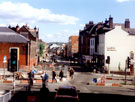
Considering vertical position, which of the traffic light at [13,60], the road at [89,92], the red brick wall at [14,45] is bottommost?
the road at [89,92]

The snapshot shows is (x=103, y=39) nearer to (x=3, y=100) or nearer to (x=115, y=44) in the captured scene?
(x=115, y=44)

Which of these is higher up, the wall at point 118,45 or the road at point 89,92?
the wall at point 118,45

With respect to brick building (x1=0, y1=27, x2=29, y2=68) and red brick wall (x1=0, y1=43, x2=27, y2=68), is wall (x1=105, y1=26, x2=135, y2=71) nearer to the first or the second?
brick building (x1=0, y1=27, x2=29, y2=68)

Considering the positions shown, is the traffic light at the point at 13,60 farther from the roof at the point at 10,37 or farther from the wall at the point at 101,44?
the wall at the point at 101,44

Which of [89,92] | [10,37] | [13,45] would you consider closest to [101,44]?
[13,45]

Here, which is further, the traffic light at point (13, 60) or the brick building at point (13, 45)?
the brick building at point (13, 45)

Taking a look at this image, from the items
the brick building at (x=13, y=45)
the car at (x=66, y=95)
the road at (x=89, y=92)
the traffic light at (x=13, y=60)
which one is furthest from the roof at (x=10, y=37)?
the traffic light at (x=13, y=60)

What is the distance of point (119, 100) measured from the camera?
73.5ft

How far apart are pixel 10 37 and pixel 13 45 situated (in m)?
1.97

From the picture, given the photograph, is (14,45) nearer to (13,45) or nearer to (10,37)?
(13,45)

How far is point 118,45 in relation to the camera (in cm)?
5647

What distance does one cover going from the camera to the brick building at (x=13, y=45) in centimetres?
5422

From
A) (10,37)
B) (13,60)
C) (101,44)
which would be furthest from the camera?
(101,44)

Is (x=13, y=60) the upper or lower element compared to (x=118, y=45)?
lower
